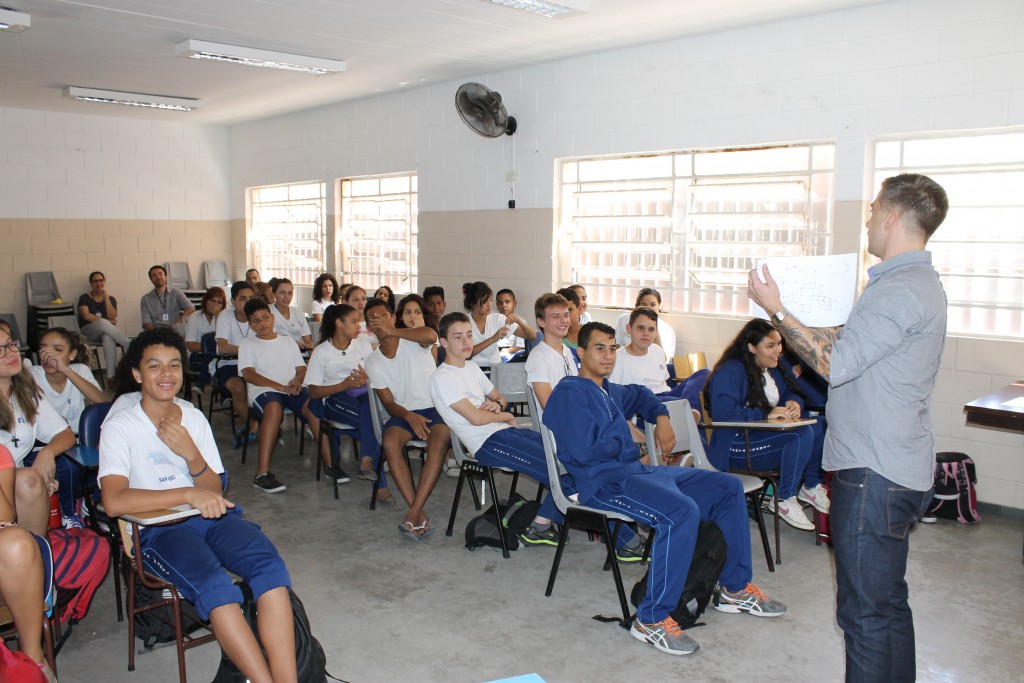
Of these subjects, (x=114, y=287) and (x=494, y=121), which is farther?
(x=114, y=287)

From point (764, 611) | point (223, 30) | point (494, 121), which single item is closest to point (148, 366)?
point (764, 611)

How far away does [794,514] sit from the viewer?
4.52 meters

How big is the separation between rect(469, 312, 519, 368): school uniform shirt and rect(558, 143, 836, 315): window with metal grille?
98 cm

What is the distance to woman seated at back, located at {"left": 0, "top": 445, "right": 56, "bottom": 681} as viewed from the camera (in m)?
2.58

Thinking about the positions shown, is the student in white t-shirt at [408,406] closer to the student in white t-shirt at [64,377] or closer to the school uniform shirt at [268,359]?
the school uniform shirt at [268,359]

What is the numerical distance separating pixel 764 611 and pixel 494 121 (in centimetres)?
493

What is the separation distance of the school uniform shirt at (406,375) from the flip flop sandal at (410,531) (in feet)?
2.48

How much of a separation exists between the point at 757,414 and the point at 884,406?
2140mm

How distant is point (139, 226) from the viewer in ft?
36.4

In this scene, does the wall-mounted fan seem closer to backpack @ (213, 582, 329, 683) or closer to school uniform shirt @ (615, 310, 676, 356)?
school uniform shirt @ (615, 310, 676, 356)

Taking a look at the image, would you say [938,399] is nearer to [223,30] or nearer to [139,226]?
[223,30]

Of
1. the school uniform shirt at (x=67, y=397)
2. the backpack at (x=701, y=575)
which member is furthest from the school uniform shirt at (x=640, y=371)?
the school uniform shirt at (x=67, y=397)

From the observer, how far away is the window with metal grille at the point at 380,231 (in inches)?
364

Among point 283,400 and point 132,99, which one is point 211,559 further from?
point 132,99
